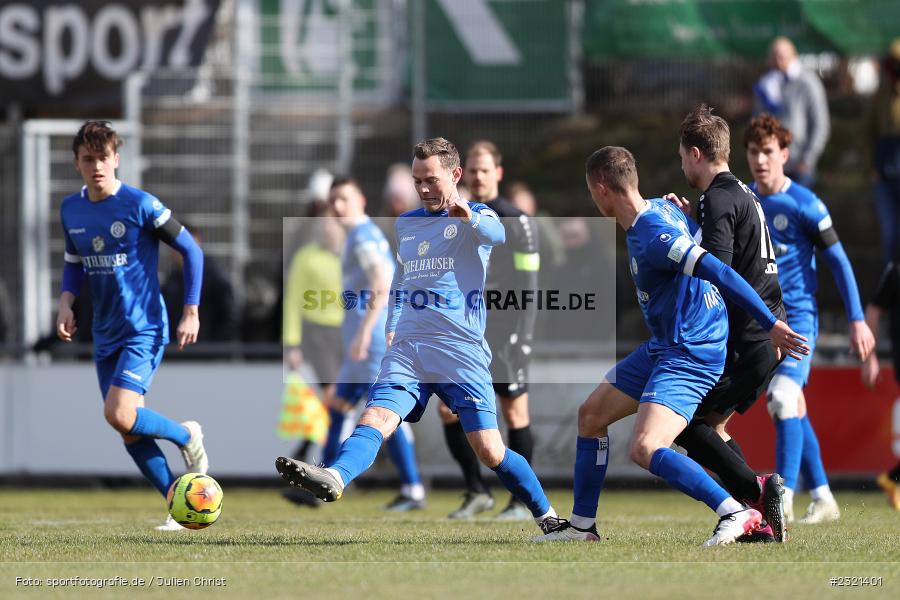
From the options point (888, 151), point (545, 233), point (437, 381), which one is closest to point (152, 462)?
point (437, 381)

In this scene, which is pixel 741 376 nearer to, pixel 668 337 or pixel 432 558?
pixel 668 337

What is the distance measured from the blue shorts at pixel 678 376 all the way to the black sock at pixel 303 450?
237 inches

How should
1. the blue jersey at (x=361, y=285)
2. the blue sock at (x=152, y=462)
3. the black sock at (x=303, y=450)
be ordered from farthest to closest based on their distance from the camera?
the black sock at (x=303, y=450), the blue jersey at (x=361, y=285), the blue sock at (x=152, y=462)

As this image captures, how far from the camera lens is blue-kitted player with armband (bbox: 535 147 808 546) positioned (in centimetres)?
716

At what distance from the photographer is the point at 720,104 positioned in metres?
16.8

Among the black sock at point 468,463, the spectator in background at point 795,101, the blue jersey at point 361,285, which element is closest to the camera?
the black sock at point 468,463

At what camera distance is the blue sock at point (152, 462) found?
902 centimetres

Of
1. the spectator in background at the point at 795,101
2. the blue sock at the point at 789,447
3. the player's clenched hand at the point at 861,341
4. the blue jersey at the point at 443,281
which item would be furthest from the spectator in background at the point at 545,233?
the blue jersey at the point at 443,281

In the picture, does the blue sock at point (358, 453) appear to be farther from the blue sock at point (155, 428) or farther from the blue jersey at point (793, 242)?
the blue jersey at point (793, 242)

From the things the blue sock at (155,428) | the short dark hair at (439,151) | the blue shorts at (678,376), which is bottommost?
the blue sock at (155,428)

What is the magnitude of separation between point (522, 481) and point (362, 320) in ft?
11.7

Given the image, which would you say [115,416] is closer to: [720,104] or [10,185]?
[10,185]

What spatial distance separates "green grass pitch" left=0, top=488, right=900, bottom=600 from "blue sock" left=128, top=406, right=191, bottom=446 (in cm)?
63

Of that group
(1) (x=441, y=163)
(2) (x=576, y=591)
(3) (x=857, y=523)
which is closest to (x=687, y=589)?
(2) (x=576, y=591)
